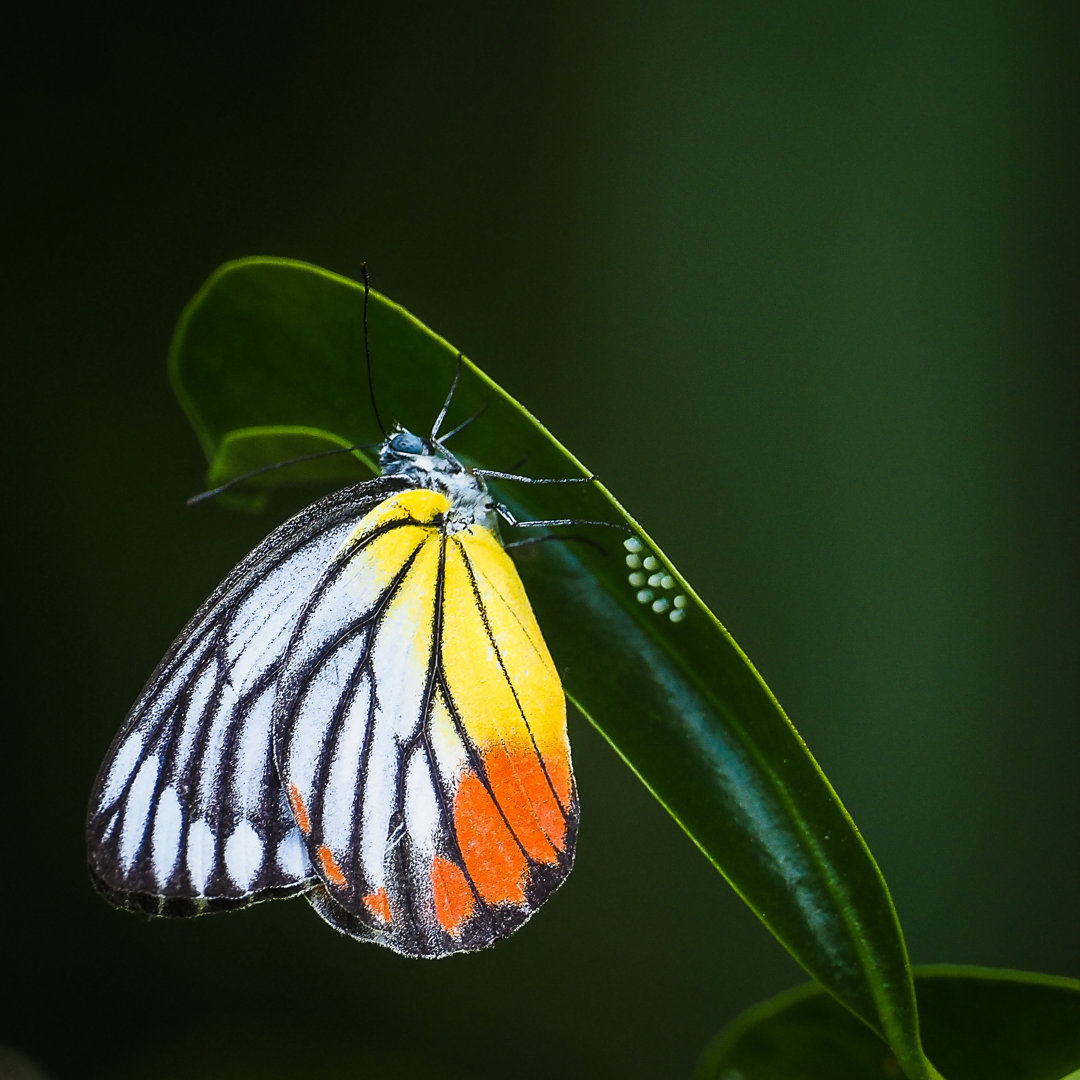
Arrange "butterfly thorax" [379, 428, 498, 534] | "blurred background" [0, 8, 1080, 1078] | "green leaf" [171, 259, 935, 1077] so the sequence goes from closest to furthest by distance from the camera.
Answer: "green leaf" [171, 259, 935, 1077], "butterfly thorax" [379, 428, 498, 534], "blurred background" [0, 8, 1080, 1078]

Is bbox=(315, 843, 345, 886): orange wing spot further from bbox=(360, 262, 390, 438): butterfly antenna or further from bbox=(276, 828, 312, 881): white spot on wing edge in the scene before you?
bbox=(360, 262, 390, 438): butterfly antenna

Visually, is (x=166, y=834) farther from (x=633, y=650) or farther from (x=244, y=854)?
(x=633, y=650)

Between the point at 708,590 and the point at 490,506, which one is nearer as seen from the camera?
the point at 490,506

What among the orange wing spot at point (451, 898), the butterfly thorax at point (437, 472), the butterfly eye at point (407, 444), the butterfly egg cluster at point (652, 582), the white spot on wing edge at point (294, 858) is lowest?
the orange wing spot at point (451, 898)

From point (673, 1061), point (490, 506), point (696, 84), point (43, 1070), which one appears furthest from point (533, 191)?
point (43, 1070)

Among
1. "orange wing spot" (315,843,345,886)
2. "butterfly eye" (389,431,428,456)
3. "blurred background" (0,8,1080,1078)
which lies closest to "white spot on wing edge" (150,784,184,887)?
"orange wing spot" (315,843,345,886)

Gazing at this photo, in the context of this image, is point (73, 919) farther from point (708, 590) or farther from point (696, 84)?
point (696, 84)

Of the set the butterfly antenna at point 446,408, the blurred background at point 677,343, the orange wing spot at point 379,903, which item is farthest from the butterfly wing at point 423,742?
the blurred background at point 677,343

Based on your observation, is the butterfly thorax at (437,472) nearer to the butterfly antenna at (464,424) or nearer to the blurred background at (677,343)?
the butterfly antenna at (464,424)
